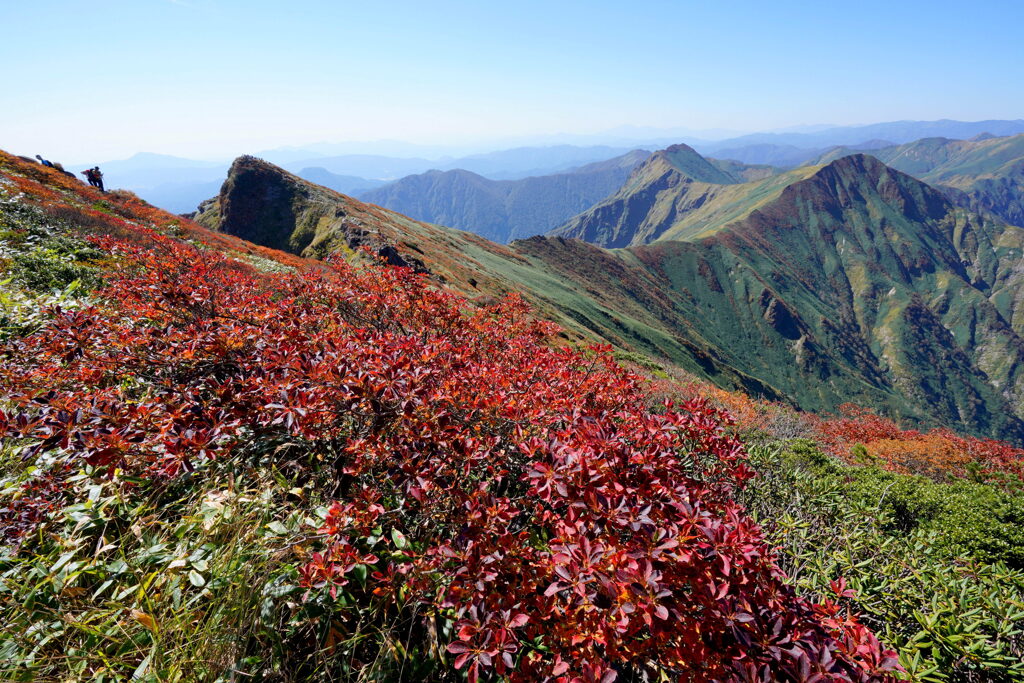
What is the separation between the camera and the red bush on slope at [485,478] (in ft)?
9.81

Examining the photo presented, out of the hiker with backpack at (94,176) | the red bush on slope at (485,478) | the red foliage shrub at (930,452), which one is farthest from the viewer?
the hiker with backpack at (94,176)

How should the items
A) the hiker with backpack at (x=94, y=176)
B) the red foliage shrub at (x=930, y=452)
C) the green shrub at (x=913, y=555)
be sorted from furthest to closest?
the hiker with backpack at (x=94, y=176), the red foliage shrub at (x=930, y=452), the green shrub at (x=913, y=555)

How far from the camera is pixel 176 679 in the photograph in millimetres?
2863

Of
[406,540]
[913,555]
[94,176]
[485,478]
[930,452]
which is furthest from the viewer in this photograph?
[94,176]

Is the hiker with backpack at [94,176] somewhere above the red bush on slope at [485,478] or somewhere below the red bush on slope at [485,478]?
above

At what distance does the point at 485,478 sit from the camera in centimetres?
528

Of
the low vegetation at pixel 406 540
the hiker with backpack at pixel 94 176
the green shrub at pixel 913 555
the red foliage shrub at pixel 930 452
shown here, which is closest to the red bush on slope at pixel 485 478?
the low vegetation at pixel 406 540

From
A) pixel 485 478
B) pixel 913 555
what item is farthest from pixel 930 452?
pixel 485 478

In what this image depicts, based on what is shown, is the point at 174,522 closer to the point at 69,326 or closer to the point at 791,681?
the point at 69,326

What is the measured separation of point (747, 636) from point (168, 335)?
296 inches

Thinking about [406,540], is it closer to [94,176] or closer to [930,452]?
[930,452]

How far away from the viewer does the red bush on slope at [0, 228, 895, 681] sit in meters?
2.99

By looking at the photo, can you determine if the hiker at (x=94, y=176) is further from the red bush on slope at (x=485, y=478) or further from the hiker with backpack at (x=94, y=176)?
the red bush on slope at (x=485, y=478)

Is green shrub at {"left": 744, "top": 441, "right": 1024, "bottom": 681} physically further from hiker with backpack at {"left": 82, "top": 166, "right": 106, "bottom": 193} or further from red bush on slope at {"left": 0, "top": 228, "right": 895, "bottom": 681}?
hiker with backpack at {"left": 82, "top": 166, "right": 106, "bottom": 193}
